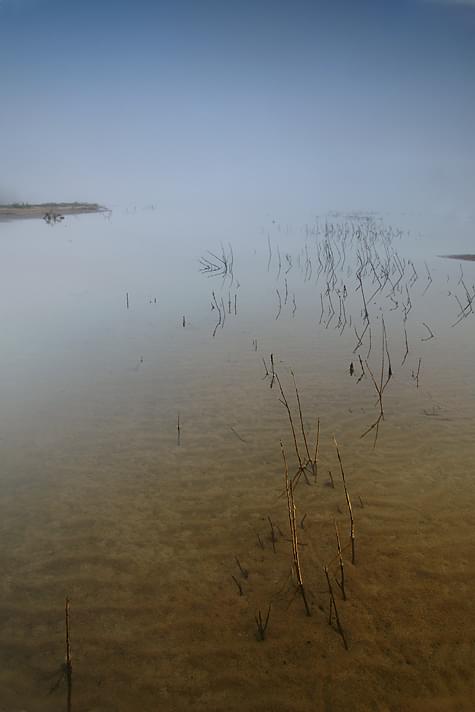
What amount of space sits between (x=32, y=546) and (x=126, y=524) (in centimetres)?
61

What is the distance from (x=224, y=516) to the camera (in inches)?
129

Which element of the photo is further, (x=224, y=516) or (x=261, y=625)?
(x=224, y=516)

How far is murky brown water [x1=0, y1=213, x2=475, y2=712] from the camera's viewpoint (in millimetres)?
2191

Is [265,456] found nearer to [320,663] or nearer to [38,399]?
[320,663]

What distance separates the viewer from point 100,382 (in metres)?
5.59

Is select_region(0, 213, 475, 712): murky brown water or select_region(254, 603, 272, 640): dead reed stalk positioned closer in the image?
select_region(0, 213, 475, 712): murky brown water

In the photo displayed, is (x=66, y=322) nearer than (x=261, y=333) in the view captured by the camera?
No

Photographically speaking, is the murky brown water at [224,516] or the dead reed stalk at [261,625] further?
the dead reed stalk at [261,625]

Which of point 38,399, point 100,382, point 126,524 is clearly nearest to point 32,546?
point 126,524

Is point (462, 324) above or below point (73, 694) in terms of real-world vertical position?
above

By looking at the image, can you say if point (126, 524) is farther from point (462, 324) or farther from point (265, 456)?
point (462, 324)

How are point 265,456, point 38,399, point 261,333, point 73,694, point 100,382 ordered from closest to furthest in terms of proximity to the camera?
point 73,694, point 265,456, point 38,399, point 100,382, point 261,333

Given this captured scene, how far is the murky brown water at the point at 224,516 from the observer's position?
219cm

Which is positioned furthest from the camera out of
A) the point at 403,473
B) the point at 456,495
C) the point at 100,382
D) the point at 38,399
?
the point at 100,382
